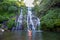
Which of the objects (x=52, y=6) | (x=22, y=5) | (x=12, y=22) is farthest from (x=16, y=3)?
(x=52, y=6)

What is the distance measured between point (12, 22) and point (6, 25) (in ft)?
5.76

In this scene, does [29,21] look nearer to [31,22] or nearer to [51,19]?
[31,22]

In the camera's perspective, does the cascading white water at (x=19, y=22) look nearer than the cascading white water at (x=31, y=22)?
Yes

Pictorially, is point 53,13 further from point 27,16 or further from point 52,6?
point 27,16

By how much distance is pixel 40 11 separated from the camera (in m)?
49.2

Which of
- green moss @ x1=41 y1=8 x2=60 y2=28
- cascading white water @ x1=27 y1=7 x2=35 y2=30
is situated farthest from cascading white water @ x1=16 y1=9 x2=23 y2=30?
green moss @ x1=41 y1=8 x2=60 y2=28

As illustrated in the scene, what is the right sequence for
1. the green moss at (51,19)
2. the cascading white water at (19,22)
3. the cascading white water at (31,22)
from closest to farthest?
the green moss at (51,19) < the cascading white water at (19,22) < the cascading white water at (31,22)

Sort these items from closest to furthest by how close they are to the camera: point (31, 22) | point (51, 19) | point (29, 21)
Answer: point (51, 19) < point (31, 22) < point (29, 21)

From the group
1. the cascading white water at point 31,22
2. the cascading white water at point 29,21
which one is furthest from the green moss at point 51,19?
the cascading white water at point 29,21

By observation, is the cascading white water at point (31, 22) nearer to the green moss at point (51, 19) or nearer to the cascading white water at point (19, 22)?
the cascading white water at point (19, 22)

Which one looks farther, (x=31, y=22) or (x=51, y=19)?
(x=31, y=22)

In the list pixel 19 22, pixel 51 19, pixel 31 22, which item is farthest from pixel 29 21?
pixel 51 19

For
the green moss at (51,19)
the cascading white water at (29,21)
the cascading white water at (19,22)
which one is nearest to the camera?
the green moss at (51,19)

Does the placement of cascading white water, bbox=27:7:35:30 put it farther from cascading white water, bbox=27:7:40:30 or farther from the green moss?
the green moss
